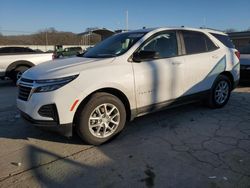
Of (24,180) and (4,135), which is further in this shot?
(4,135)

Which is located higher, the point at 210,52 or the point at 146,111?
the point at 210,52

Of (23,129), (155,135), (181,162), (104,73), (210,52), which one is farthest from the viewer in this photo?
(210,52)

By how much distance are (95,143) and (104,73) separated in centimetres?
105

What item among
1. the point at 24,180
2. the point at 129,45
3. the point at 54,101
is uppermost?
the point at 129,45

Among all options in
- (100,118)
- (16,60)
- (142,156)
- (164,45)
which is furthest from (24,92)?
(16,60)

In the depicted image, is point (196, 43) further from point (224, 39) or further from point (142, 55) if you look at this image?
point (142, 55)

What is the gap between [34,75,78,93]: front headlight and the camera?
3527 millimetres

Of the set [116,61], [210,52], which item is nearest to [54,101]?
[116,61]

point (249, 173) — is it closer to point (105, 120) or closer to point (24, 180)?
point (105, 120)

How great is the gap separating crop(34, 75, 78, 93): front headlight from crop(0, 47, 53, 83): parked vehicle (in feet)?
22.9

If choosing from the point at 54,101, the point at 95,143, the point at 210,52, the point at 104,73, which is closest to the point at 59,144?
the point at 95,143

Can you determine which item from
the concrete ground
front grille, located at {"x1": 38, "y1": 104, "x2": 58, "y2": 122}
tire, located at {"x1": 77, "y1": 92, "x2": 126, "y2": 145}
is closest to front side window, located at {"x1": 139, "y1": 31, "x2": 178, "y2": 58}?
tire, located at {"x1": 77, "y1": 92, "x2": 126, "y2": 145}

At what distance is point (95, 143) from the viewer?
3.90 meters

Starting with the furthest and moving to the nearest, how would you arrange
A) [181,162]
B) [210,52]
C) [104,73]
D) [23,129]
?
[210,52] → [23,129] → [104,73] → [181,162]
